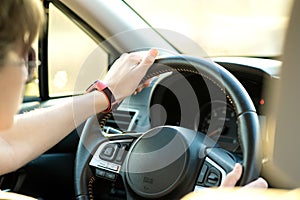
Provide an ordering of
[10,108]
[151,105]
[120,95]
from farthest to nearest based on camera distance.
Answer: [151,105] → [120,95] → [10,108]

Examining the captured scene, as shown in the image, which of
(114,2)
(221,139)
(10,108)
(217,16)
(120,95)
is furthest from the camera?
(217,16)

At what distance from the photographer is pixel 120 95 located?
6.15ft

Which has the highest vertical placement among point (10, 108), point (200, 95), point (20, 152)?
point (10, 108)

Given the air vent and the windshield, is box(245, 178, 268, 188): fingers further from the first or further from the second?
the windshield

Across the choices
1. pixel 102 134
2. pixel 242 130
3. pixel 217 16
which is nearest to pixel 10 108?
pixel 242 130

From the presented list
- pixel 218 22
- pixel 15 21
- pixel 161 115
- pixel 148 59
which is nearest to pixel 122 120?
pixel 161 115

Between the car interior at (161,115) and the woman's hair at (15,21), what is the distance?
225 millimetres

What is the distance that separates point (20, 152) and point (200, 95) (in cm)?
69

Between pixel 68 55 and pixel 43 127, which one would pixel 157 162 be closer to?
pixel 43 127

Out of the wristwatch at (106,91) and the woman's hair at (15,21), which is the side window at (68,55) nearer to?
the wristwatch at (106,91)

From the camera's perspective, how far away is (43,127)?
1923 mm

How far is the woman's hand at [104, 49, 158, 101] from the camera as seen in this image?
6.04 ft

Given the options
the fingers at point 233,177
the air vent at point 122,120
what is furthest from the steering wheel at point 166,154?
the air vent at point 122,120

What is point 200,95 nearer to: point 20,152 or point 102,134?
point 102,134
